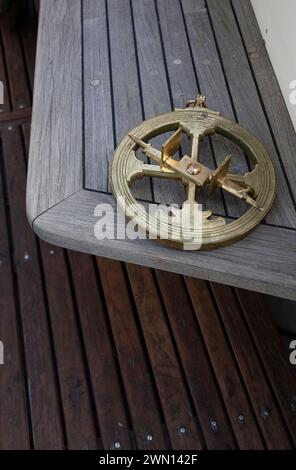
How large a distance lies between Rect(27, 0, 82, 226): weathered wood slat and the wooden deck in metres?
0.66

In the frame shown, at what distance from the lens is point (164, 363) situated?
153 cm

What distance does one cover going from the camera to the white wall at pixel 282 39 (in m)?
1.13

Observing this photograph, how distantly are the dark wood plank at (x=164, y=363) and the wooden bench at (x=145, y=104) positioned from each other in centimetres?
66

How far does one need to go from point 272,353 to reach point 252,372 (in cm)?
9

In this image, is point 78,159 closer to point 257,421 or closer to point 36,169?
point 36,169

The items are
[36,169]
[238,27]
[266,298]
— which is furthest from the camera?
[266,298]

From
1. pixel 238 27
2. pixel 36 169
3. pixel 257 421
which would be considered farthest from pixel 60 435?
pixel 238 27

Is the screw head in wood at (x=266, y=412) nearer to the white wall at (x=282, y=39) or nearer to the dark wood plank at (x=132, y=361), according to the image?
the dark wood plank at (x=132, y=361)

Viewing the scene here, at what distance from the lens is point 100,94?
1156 millimetres

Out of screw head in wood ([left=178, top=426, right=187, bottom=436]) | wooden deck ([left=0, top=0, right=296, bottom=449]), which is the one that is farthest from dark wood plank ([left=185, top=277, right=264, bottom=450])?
screw head in wood ([left=178, top=426, right=187, bottom=436])

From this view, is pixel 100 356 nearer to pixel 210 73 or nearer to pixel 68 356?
pixel 68 356

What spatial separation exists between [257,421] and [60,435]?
497 mm

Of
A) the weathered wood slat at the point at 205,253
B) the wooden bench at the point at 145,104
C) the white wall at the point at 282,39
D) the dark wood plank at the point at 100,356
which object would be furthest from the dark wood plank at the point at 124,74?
the dark wood plank at the point at 100,356

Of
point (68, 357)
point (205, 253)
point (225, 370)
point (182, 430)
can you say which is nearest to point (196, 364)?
point (225, 370)
